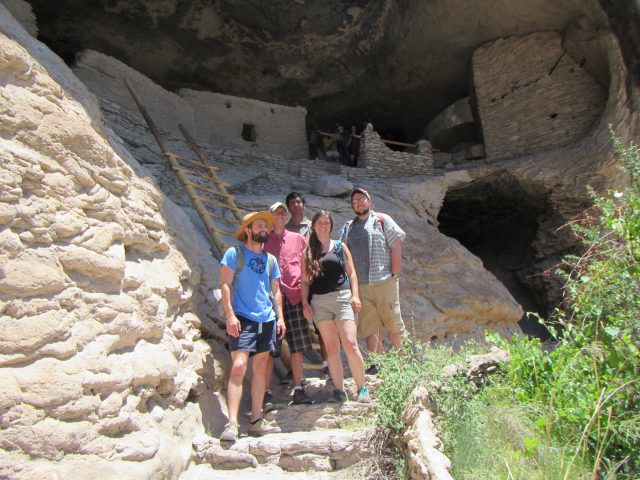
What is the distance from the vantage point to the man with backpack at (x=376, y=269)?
3.83 meters

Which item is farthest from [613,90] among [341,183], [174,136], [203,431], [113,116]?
[203,431]

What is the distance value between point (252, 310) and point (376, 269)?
1.12 m

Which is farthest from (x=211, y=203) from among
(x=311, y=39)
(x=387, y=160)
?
(x=311, y=39)

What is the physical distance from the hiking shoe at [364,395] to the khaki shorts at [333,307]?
450 millimetres

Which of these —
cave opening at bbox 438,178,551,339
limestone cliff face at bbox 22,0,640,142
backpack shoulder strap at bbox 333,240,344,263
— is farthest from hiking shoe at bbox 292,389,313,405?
limestone cliff face at bbox 22,0,640,142

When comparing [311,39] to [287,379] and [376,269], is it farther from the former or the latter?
[287,379]

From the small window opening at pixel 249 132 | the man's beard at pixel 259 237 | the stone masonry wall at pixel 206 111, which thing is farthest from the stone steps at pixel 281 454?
the small window opening at pixel 249 132

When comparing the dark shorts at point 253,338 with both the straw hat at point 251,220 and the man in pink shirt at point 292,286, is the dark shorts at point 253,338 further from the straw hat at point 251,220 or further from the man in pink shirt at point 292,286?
the straw hat at point 251,220

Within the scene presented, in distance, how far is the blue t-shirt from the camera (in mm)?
3121

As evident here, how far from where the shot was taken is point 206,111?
9.03 m

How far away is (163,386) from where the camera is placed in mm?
2777

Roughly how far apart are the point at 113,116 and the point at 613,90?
6929mm

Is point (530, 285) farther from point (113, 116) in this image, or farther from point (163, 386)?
point (163, 386)

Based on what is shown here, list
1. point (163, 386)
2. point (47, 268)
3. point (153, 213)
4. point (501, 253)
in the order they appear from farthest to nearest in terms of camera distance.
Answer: point (501, 253) → point (153, 213) → point (163, 386) → point (47, 268)
